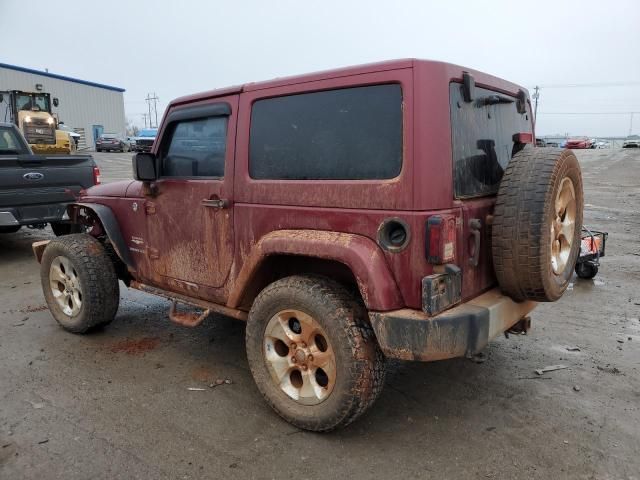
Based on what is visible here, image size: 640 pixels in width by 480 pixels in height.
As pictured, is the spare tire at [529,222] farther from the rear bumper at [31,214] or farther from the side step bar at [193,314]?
the rear bumper at [31,214]

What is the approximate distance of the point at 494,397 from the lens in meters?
3.31

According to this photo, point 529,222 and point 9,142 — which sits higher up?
point 9,142

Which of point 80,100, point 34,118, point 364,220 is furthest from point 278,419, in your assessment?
point 80,100

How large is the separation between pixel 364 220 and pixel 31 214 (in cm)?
609

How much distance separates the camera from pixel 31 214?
6.98 meters

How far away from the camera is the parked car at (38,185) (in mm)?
6738

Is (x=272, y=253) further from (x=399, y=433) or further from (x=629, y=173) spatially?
(x=629, y=173)

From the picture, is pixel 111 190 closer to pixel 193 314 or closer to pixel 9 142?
pixel 193 314

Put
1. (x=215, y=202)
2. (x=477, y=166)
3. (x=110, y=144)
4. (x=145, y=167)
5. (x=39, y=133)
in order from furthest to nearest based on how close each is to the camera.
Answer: (x=110, y=144) < (x=39, y=133) < (x=145, y=167) < (x=215, y=202) < (x=477, y=166)

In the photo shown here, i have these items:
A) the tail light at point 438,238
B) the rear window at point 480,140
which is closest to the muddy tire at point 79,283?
the tail light at point 438,238

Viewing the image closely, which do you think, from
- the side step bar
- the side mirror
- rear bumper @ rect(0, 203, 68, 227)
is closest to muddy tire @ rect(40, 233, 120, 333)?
the side step bar

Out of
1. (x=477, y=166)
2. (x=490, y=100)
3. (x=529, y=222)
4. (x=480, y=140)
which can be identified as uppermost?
(x=490, y=100)

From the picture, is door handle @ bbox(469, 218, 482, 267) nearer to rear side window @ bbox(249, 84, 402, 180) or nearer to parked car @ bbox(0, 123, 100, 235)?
rear side window @ bbox(249, 84, 402, 180)

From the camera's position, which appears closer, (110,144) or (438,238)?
(438,238)
